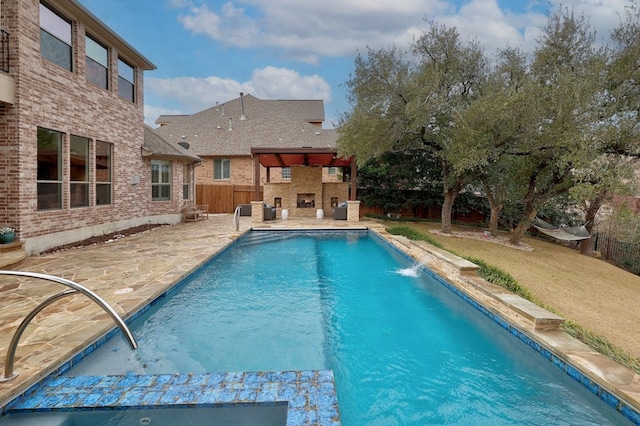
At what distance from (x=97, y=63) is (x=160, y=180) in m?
5.18

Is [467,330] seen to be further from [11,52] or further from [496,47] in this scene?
[496,47]

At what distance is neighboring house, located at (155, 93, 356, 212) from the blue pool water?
1414cm

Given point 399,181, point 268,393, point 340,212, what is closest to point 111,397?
point 268,393

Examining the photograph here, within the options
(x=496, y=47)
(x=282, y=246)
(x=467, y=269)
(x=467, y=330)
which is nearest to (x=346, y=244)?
(x=282, y=246)

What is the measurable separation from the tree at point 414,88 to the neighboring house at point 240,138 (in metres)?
7.55

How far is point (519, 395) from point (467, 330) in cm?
156

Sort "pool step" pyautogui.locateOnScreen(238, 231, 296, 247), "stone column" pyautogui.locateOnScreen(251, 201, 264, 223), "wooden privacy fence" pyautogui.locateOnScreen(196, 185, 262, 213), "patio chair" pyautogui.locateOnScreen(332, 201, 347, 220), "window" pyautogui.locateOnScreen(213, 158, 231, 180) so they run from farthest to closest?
"window" pyautogui.locateOnScreen(213, 158, 231, 180)
"wooden privacy fence" pyautogui.locateOnScreen(196, 185, 262, 213)
"patio chair" pyautogui.locateOnScreen(332, 201, 347, 220)
"stone column" pyautogui.locateOnScreen(251, 201, 264, 223)
"pool step" pyautogui.locateOnScreen(238, 231, 296, 247)

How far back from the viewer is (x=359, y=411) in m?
3.40

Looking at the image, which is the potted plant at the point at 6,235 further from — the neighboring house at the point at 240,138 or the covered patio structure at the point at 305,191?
the neighboring house at the point at 240,138

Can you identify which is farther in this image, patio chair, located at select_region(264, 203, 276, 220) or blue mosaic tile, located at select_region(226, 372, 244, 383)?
patio chair, located at select_region(264, 203, 276, 220)

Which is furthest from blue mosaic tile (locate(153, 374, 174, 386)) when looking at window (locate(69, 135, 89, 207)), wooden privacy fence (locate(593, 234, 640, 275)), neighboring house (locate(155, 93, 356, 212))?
wooden privacy fence (locate(593, 234, 640, 275))

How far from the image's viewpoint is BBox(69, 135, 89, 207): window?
378 inches

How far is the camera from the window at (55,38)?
8.55 m

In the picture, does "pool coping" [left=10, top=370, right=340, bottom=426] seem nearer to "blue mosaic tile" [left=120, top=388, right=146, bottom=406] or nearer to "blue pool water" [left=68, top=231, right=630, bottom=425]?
"blue mosaic tile" [left=120, top=388, right=146, bottom=406]
